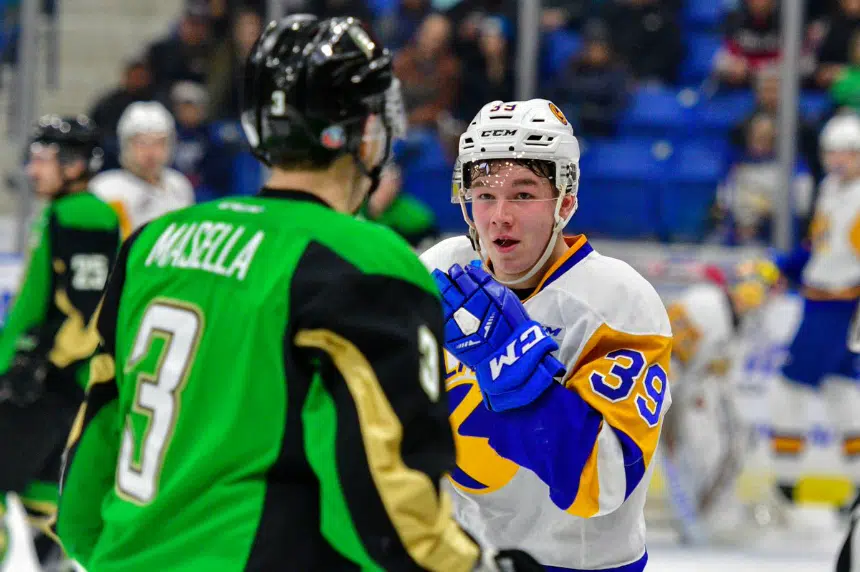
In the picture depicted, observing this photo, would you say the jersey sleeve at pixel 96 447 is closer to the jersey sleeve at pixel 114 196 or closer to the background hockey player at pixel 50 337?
the background hockey player at pixel 50 337

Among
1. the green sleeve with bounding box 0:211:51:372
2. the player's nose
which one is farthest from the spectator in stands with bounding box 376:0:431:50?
the player's nose

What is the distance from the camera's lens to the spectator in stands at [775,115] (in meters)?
5.81

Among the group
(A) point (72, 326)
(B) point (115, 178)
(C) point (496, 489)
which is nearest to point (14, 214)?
(B) point (115, 178)

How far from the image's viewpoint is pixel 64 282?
3832 mm

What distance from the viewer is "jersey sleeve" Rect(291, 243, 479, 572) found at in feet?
4.46

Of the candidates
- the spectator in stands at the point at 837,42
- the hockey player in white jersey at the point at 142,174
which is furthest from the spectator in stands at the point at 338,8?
the spectator in stands at the point at 837,42

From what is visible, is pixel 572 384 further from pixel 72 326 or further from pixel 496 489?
pixel 72 326

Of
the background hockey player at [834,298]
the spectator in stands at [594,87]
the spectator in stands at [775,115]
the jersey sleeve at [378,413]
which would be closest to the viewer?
the jersey sleeve at [378,413]

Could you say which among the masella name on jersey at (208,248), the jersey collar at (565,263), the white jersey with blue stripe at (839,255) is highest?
the masella name on jersey at (208,248)

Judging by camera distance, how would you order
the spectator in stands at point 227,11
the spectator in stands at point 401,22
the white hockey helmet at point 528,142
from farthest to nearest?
1. the spectator in stands at point 401,22
2. the spectator in stands at point 227,11
3. the white hockey helmet at point 528,142

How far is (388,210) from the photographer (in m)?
5.52

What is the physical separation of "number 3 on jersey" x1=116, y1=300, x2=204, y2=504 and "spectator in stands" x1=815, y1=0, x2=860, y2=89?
5.08m

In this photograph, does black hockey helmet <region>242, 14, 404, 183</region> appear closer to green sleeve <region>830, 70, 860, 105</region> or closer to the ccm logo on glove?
the ccm logo on glove

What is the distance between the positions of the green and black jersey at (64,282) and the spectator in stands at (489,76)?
234cm
